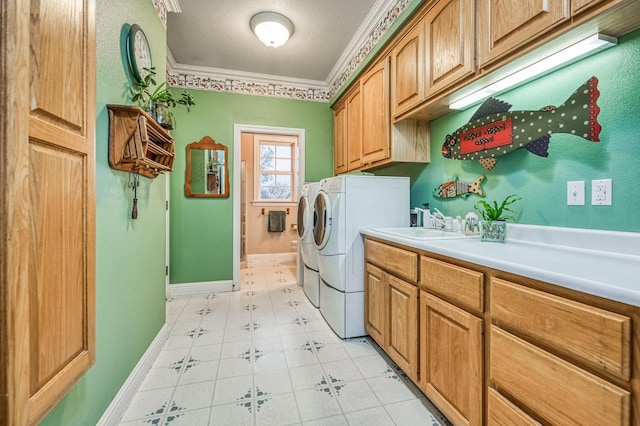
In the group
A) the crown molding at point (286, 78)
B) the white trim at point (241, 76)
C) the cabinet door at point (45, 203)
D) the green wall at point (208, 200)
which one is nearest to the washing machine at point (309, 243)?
the green wall at point (208, 200)

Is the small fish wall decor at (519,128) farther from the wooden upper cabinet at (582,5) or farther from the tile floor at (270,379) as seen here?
the tile floor at (270,379)

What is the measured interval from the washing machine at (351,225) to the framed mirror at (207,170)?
1574 millimetres

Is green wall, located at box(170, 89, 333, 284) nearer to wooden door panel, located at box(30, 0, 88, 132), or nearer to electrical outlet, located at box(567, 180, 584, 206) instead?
wooden door panel, located at box(30, 0, 88, 132)

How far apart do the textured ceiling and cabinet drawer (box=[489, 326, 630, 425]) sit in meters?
2.46

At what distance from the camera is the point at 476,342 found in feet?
3.64

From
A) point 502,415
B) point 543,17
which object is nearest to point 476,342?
point 502,415

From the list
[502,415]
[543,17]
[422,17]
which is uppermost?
[422,17]

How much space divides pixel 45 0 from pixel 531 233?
2.03 metres

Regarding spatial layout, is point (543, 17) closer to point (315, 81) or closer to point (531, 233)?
point (531, 233)

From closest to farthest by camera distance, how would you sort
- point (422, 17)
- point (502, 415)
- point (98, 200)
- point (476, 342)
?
1. point (502, 415)
2. point (476, 342)
3. point (98, 200)
4. point (422, 17)

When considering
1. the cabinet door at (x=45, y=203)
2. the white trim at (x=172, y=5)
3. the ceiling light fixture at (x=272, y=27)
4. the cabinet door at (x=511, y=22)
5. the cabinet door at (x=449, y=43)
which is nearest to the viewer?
the cabinet door at (x=45, y=203)

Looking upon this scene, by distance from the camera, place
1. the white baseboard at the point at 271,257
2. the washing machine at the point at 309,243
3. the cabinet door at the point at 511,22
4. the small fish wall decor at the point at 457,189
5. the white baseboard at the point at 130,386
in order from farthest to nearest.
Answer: the white baseboard at the point at 271,257 < the washing machine at the point at 309,243 < the small fish wall decor at the point at 457,189 < the white baseboard at the point at 130,386 < the cabinet door at the point at 511,22

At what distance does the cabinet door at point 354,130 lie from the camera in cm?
291

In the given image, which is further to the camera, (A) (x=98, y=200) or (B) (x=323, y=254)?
(B) (x=323, y=254)
